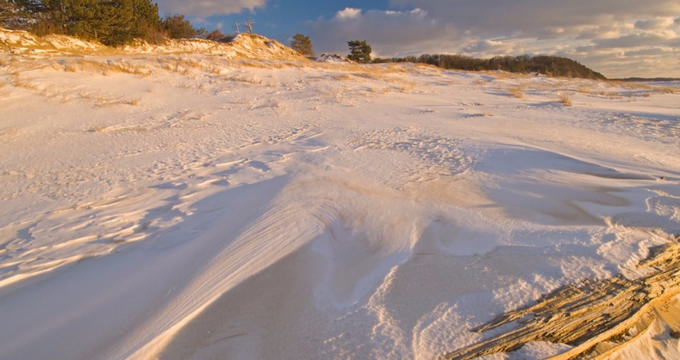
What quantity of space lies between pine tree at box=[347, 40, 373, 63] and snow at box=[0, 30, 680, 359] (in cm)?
2975

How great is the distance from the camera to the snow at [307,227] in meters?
1.80

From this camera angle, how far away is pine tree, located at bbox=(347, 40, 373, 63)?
34.5 meters

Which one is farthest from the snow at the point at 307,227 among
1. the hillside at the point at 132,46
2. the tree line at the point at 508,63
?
the tree line at the point at 508,63

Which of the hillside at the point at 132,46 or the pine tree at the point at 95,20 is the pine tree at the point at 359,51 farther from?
the pine tree at the point at 95,20

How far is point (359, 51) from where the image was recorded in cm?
3466

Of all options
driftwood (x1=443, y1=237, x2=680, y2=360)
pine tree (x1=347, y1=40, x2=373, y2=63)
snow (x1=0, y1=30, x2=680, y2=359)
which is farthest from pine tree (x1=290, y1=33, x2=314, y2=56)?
driftwood (x1=443, y1=237, x2=680, y2=360)

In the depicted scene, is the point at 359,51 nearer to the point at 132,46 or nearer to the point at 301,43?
the point at 301,43

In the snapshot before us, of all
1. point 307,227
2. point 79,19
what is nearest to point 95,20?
point 79,19

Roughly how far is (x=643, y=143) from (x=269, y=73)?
1061 centimetres

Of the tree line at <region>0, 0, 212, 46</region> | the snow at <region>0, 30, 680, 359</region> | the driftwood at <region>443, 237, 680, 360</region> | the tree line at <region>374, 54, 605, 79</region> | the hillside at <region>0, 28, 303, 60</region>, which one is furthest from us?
the tree line at <region>374, 54, 605, 79</region>

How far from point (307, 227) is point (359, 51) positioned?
114 feet

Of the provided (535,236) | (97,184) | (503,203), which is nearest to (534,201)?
(503,203)

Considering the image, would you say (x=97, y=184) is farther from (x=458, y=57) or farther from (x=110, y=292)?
(x=458, y=57)

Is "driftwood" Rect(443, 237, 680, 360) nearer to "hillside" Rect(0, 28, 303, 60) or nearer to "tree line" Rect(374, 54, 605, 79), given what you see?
"hillside" Rect(0, 28, 303, 60)
